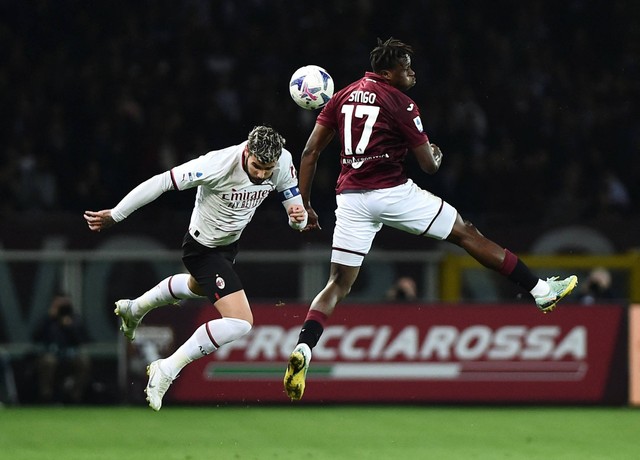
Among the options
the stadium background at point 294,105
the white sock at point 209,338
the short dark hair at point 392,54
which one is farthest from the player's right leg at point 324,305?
the stadium background at point 294,105

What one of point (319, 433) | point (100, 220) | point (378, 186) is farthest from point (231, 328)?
point (319, 433)

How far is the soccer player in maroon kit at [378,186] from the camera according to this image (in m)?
8.91

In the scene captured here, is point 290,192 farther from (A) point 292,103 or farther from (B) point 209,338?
(A) point 292,103

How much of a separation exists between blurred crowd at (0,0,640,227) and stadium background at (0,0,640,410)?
23 millimetres

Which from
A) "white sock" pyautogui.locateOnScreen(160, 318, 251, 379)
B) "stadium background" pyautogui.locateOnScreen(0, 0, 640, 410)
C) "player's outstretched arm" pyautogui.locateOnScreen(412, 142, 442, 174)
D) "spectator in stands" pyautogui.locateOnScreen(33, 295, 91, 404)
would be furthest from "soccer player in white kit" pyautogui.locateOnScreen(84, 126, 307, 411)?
"stadium background" pyautogui.locateOnScreen(0, 0, 640, 410)

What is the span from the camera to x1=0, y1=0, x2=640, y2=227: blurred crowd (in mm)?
16766

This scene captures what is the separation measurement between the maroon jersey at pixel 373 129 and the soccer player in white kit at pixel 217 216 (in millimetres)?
450

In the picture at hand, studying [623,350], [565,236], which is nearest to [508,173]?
[565,236]

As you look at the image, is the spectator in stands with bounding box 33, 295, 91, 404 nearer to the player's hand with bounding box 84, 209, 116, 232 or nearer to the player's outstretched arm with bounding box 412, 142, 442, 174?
the player's hand with bounding box 84, 209, 116, 232

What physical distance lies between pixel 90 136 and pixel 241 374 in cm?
403

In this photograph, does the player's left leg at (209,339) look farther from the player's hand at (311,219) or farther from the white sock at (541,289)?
the white sock at (541,289)

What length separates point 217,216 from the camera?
971cm

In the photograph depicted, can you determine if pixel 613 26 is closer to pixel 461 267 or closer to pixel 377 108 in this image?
pixel 461 267

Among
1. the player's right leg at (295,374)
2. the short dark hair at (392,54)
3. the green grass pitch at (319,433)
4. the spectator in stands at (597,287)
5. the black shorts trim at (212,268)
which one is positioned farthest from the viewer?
the spectator in stands at (597,287)
